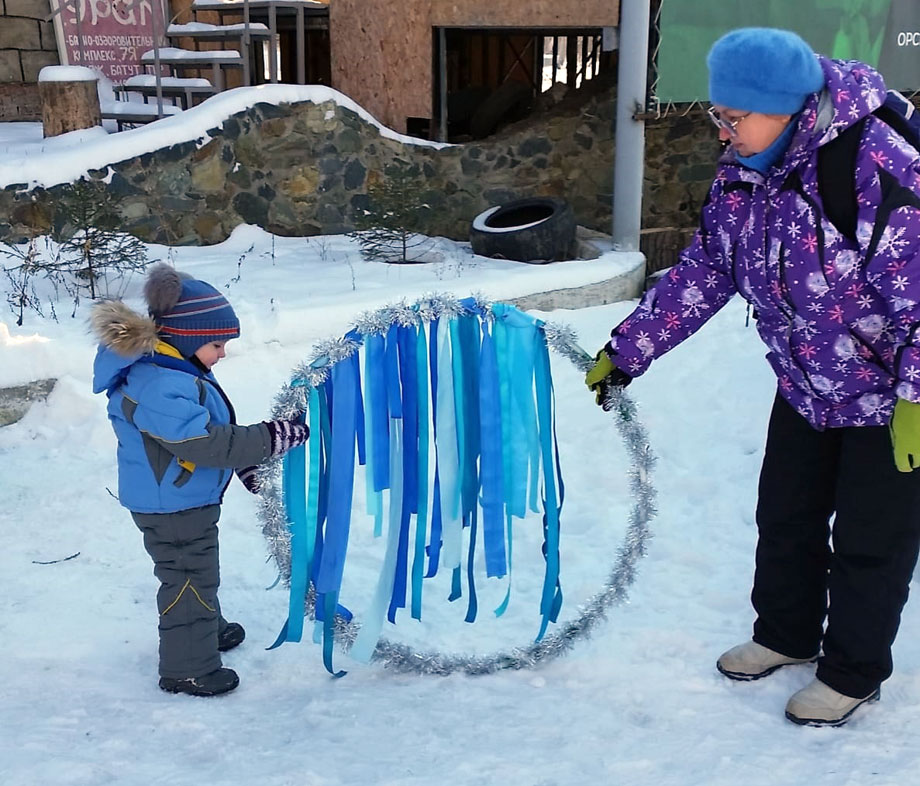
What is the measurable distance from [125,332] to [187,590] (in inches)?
29.8

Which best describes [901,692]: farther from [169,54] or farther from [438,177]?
[169,54]

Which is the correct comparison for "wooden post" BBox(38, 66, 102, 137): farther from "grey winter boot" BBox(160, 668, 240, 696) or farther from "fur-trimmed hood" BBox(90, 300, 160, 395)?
"grey winter boot" BBox(160, 668, 240, 696)

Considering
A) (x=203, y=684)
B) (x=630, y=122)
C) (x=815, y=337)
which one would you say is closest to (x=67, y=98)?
(x=630, y=122)

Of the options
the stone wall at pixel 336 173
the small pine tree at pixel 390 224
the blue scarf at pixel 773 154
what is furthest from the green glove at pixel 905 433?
the stone wall at pixel 336 173

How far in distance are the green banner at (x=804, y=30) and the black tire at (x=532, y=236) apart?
1.18 metres

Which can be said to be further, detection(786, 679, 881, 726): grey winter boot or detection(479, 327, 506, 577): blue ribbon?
detection(479, 327, 506, 577): blue ribbon

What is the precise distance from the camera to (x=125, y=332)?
2420 millimetres

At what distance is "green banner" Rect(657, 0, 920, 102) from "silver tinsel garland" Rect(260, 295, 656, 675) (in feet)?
17.4

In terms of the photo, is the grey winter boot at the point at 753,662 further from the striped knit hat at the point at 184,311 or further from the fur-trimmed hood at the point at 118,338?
the fur-trimmed hood at the point at 118,338

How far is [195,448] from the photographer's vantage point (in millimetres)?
2477

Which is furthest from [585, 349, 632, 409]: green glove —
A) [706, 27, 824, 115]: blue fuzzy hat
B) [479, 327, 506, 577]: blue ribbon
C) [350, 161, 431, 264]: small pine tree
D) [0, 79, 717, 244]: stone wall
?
[0, 79, 717, 244]: stone wall

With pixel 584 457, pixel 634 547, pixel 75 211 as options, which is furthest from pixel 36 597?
pixel 75 211

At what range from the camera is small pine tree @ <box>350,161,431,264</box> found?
716 centimetres

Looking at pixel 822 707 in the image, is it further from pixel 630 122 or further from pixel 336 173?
pixel 336 173
